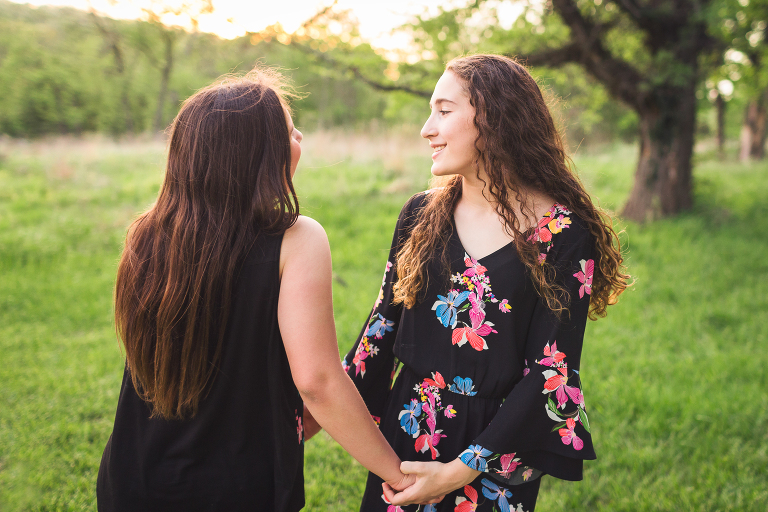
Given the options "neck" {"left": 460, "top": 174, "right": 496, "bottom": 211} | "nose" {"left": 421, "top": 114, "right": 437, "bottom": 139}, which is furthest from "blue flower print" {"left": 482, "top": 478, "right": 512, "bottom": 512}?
"nose" {"left": 421, "top": 114, "right": 437, "bottom": 139}

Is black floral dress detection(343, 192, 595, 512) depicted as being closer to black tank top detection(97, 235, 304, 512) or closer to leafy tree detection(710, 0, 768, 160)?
black tank top detection(97, 235, 304, 512)

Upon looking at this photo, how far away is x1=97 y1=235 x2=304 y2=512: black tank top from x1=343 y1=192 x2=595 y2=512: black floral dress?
19.4 inches

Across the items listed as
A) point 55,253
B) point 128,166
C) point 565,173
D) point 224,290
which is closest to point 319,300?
point 224,290

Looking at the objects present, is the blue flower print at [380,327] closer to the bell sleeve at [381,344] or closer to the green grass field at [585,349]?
the bell sleeve at [381,344]

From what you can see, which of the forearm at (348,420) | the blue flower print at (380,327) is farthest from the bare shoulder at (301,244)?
the blue flower print at (380,327)

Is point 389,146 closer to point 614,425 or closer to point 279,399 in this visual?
point 614,425

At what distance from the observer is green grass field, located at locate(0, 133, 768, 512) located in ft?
8.85

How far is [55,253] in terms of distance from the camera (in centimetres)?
632

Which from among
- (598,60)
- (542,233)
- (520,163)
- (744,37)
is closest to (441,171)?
(520,163)

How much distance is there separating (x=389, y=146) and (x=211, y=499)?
10.4 m

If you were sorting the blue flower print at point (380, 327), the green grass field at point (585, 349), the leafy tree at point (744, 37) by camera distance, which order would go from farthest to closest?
1. the leafy tree at point (744, 37)
2. the green grass field at point (585, 349)
3. the blue flower print at point (380, 327)

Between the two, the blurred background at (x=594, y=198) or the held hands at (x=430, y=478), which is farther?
the blurred background at (x=594, y=198)

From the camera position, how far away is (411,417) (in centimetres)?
162

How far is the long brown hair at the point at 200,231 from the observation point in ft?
3.73
